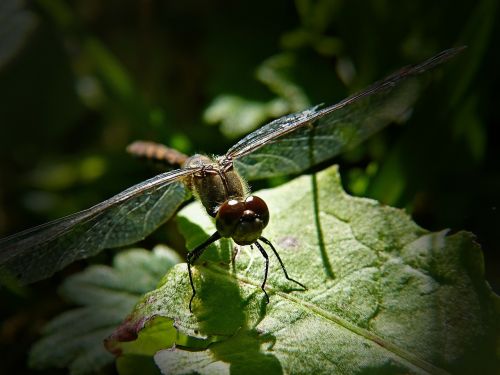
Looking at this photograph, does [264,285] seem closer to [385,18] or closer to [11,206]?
[385,18]

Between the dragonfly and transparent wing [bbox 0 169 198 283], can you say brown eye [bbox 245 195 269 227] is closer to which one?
the dragonfly

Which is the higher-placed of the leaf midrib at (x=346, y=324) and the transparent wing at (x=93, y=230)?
the transparent wing at (x=93, y=230)

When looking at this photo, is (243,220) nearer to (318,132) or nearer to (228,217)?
(228,217)

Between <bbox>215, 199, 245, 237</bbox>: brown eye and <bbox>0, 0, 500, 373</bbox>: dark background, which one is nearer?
<bbox>215, 199, 245, 237</bbox>: brown eye

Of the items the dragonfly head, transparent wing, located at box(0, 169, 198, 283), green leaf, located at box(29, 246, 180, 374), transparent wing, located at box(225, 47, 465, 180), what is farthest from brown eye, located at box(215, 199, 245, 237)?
green leaf, located at box(29, 246, 180, 374)

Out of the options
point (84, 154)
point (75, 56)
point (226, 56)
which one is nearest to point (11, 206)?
point (84, 154)

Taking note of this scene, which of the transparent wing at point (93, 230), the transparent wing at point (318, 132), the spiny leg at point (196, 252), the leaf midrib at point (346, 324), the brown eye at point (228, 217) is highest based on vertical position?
the transparent wing at point (318, 132)

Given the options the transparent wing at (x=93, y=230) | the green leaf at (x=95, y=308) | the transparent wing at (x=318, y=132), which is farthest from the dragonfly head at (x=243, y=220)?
the green leaf at (x=95, y=308)

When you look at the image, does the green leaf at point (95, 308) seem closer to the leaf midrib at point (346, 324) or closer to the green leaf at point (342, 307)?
the green leaf at point (342, 307)
